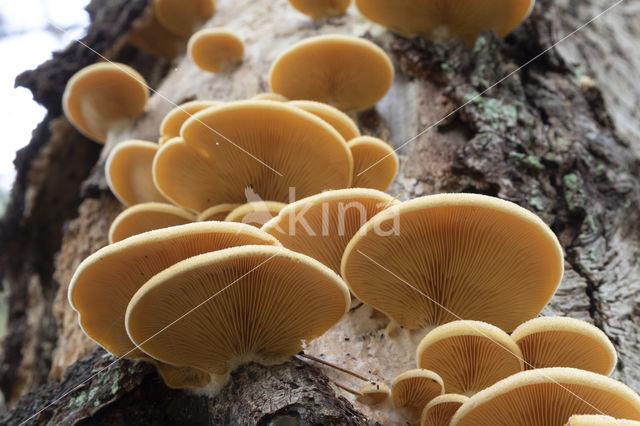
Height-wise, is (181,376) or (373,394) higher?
(373,394)

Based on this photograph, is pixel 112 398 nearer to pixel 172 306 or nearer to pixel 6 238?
pixel 172 306

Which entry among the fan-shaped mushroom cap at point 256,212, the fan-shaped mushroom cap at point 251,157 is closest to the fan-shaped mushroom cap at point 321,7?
the fan-shaped mushroom cap at point 251,157

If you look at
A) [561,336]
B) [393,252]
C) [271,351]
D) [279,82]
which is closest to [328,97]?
[279,82]

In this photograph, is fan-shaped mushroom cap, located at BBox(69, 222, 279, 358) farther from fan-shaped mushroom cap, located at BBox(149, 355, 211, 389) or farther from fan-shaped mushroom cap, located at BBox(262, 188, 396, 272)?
fan-shaped mushroom cap, located at BBox(262, 188, 396, 272)

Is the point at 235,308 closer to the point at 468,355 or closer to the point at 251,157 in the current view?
the point at 468,355

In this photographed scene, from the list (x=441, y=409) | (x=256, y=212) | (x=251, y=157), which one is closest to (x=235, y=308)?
(x=256, y=212)

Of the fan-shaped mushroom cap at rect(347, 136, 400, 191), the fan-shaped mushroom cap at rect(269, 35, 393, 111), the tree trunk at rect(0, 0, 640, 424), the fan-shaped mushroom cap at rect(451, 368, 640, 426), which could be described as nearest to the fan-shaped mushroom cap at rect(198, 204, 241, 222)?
the fan-shaped mushroom cap at rect(347, 136, 400, 191)

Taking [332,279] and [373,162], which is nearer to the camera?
[332,279]
